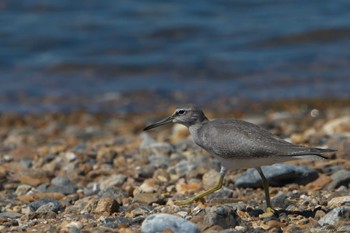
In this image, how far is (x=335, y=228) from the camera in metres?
4.88

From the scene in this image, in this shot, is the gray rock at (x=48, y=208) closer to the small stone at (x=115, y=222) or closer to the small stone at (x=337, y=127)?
the small stone at (x=115, y=222)

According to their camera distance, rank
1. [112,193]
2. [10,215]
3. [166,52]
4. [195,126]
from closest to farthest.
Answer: [10,215] → [195,126] → [112,193] → [166,52]

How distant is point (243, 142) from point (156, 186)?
1405 millimetres

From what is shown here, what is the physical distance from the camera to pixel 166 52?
1423cm

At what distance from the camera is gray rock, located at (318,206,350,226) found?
502cm

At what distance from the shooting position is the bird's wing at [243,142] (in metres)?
5.35

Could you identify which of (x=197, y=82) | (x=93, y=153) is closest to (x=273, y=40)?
(x=197, y=82)

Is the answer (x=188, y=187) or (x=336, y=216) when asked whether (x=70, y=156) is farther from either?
(x=336, y=216)

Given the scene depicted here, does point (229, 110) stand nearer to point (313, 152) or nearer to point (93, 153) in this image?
point (93, 153)

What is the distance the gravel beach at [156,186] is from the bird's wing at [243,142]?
0.42m

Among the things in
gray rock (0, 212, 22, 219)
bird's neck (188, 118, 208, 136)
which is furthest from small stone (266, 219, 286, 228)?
gray rock (0, 212, 22, 219)

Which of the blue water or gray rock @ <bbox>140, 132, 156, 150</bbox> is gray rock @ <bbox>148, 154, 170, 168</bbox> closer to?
gray rock @ <bbox>140, 132, 156, 150</bbox>

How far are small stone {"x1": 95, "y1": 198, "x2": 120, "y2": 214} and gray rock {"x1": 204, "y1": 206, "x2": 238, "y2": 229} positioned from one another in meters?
0.94

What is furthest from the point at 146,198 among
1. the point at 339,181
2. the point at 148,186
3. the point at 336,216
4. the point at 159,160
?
the point at 336,216
